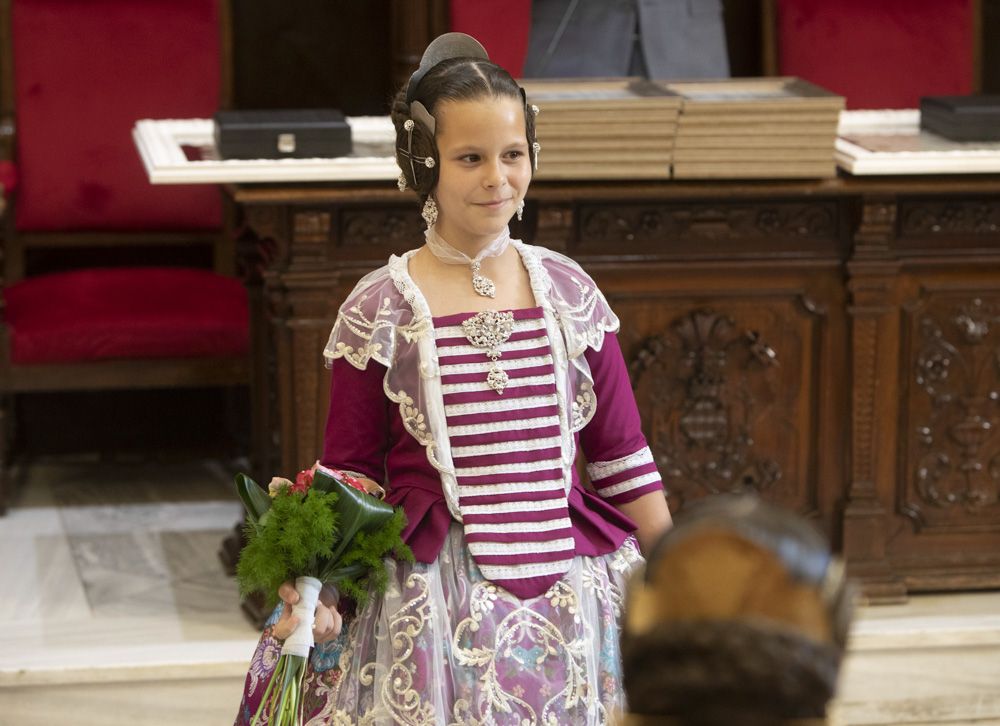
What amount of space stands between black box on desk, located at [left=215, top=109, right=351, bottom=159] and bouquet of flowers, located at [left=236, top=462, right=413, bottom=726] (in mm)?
1654

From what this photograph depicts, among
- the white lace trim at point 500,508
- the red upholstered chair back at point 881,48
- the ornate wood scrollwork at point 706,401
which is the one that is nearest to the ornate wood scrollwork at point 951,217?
the ornate wood scrollwork at point 706,401

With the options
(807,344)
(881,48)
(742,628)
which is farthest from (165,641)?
(742,628)

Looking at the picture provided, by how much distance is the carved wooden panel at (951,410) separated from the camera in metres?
3.91

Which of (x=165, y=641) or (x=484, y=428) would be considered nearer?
(x=484, y=428)

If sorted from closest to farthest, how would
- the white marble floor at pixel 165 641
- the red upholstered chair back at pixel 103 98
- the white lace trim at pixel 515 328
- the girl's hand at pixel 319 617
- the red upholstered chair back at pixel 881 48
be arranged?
the girl's hand at pixel 319 617, the white lace trim at pixel 515 328, the white marble floor at pixel 165 641, the red upholstered chair back at pixel 103 98, the red upholstered chair back at pixel 881 48

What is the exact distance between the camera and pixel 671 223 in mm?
3799

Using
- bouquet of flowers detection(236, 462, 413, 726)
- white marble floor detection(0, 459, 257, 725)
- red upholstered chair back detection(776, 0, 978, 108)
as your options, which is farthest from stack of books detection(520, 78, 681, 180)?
red upholstered chair back detection(776, 0, 978, 108)

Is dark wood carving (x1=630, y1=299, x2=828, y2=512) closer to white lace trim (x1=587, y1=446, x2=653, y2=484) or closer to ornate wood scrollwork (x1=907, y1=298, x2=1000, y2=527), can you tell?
ornate wood scrollwork (x1=907, y1=298, x2=1000, y2=527)

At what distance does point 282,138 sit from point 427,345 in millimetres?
1605

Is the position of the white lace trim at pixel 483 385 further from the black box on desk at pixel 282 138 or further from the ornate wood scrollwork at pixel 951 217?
the ornate wood scrollwork at pixel 951 217

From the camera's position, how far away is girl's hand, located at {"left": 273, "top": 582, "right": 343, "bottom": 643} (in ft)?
6.42

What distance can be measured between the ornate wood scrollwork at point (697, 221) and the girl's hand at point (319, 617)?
186 cm

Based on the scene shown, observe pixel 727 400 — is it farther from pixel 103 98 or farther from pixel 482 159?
pixel 103 98

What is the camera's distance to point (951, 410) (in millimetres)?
3947
